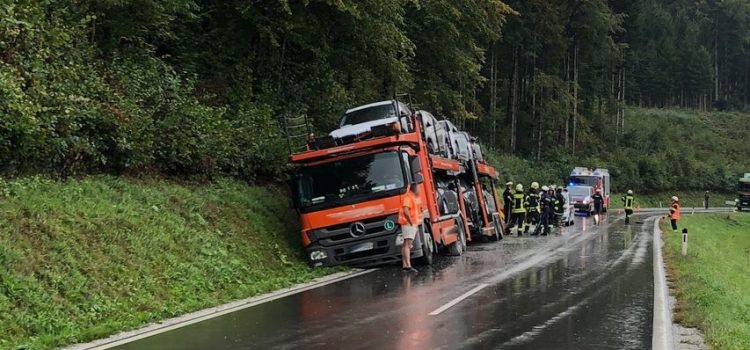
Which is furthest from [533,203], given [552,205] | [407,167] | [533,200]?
[407,167]

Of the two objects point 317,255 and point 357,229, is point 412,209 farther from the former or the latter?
point 317,255

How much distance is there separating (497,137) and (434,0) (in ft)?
97.1

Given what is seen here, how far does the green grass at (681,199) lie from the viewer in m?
61.6

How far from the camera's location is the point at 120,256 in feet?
34.4

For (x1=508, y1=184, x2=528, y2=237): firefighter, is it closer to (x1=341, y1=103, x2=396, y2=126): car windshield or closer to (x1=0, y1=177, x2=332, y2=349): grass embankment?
(x1=341, y1=103, x2=396, y2=126): car windshield

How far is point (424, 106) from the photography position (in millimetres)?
33562

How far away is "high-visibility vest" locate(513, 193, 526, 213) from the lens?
2640 centimetres

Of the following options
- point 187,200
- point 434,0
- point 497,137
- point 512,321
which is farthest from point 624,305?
point 497,137

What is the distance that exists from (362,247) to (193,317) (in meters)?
5.49

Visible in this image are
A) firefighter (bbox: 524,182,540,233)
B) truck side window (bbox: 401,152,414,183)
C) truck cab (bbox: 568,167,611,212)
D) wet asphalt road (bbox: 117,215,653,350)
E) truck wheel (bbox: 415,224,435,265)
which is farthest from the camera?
truck cab (bbox: 568,167,611,212)

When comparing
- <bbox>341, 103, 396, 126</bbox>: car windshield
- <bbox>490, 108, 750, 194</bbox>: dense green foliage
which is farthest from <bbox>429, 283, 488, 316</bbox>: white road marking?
<bbox>490, 108, 750, 194</bbox>: dense green foliage

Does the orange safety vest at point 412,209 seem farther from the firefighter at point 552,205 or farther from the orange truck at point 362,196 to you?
the firefighter at point 552,205

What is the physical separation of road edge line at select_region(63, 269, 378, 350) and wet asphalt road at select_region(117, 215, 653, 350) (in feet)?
0.77

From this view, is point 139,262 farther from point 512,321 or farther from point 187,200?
point 512,321
